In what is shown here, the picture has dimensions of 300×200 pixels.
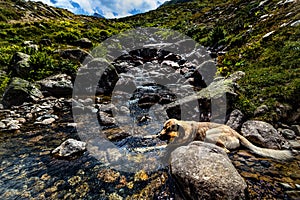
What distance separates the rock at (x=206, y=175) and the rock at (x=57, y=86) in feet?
36.6

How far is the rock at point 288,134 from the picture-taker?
6582 millimetres

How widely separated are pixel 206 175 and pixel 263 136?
366 cm

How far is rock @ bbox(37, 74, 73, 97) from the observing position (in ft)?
42.1

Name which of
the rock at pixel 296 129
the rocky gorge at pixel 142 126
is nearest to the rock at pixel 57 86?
the rocky gorge at pixel 142 126

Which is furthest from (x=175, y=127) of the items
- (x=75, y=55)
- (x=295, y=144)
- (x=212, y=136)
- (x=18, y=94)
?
(x=75, y=55)

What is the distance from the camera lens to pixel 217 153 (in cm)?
479

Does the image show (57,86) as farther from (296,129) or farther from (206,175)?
(296,129)

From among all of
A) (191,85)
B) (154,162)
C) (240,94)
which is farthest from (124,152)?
(191,85)

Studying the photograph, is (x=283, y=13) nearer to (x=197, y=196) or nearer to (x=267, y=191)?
(x=267, y=191)

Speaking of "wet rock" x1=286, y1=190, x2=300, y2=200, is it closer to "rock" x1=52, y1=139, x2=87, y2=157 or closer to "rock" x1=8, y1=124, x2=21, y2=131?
"rock" x1=52, y1=139, x2=87, y2=157

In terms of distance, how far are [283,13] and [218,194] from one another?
21.0 meters

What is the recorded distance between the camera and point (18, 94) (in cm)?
1081

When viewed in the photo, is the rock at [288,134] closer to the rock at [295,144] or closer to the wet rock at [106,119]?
the rock at [295,144]

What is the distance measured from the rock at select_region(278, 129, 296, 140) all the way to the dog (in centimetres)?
115
